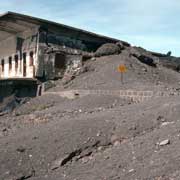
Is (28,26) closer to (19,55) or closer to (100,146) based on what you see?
(19,55)

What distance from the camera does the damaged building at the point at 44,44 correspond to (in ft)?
93.3

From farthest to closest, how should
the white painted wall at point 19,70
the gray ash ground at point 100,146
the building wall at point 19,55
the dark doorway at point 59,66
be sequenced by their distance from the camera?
the building wall at point 19,55 < the white painted wall at point 19,70 < the dark doorway at point 59,66 < the gray ash ground at point 100,146

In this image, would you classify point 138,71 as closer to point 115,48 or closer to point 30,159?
point 115,48

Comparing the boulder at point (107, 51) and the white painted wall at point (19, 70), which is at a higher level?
the boulder at point (107, 51)

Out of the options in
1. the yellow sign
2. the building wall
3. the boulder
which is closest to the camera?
the yellow sign

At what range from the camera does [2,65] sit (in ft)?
117

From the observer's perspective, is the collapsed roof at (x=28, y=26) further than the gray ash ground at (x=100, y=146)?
Yes

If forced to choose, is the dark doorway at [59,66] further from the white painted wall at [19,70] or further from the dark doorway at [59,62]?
the white painted wall at [19,70]

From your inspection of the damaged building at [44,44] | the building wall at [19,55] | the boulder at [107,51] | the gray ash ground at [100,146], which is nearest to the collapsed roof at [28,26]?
the damaged building at [44,44]

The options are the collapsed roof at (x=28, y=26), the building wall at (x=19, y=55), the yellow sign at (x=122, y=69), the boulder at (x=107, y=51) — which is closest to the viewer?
the yellow sign at (x=122, y=69)

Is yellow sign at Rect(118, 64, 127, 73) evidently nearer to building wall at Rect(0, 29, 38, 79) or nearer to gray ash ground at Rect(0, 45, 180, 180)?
gray ash ground at Rect(0, 45, 180, 180)

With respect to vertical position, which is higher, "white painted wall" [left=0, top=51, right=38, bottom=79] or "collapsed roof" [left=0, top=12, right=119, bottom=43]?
"collapsed roof" [left=0, top=12, right=119, bottom=43]

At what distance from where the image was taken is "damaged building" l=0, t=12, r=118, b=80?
2844 cm

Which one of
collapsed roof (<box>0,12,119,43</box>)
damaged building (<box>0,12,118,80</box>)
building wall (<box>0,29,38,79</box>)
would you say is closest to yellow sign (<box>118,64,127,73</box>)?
damaged building (<box>0,12,118,80</box>)
